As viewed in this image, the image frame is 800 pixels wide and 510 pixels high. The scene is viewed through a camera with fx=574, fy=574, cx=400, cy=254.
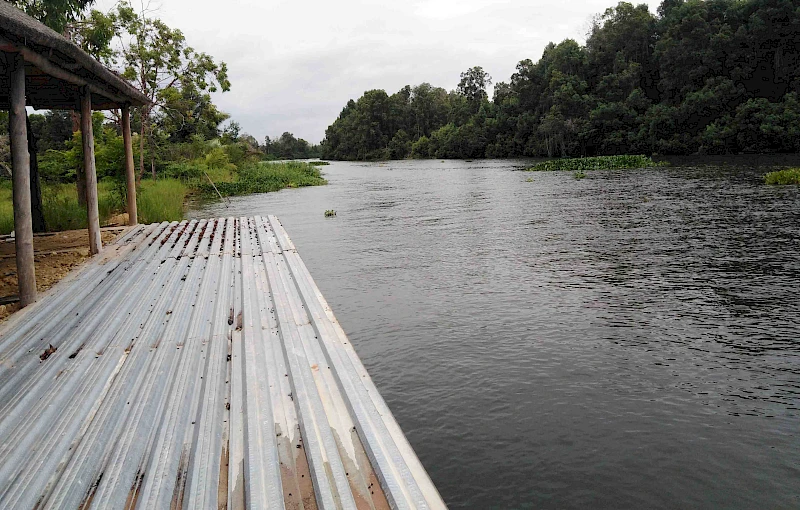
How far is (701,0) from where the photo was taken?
5650 cm

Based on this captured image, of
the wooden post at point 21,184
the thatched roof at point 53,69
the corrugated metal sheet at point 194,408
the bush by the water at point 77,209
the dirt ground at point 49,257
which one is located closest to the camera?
the corrugated metal sheet at point 194,408

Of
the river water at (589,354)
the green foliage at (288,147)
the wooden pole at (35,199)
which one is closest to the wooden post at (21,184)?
the river water at (589,354)

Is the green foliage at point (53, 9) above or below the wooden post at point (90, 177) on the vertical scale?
above

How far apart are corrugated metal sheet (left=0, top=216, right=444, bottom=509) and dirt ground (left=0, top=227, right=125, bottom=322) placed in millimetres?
1680

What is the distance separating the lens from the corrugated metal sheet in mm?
2117

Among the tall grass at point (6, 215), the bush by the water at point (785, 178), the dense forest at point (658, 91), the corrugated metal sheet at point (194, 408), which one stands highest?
the dense forest at point (658, 91)

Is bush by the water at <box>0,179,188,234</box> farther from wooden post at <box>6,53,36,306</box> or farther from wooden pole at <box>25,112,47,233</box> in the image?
wooden post at <box>6,53,36,306</box>

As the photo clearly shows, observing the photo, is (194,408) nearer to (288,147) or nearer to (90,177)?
(90,177)

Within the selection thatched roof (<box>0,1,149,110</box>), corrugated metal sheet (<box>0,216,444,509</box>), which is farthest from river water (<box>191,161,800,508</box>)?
thatched roof (<box>0,1,149,110</box>)

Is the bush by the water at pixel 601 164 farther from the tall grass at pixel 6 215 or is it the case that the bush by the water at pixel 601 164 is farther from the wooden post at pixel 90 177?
the wooden post at pixel 90 177

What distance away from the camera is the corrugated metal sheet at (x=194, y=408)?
2117 mm

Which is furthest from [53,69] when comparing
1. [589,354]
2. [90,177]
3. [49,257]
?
[589,354]

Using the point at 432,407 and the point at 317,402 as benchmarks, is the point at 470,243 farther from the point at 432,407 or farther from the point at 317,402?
the point at 317,402

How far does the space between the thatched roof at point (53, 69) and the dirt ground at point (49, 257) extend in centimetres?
212
